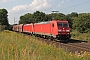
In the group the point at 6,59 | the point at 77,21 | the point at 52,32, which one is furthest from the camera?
the point at 77,21

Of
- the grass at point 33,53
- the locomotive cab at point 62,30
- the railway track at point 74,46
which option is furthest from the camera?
the locomotive cab at point 62,30

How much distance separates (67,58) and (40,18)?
106532 mm

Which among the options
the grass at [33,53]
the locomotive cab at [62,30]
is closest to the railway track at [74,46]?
the grass at [33,53]

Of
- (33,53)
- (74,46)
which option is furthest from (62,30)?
(33,53)

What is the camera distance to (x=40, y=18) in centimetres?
11462

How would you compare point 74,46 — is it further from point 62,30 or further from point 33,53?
point 33,53

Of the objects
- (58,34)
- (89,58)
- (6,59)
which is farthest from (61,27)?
(6,59)

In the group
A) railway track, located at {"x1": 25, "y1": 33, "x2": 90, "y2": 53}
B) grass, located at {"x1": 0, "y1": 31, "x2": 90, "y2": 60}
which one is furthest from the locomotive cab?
grass, located at {"x1": 0, "y1": 31, "x2": 90, "y2": 60}

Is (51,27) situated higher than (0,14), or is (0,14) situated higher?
(0,14)

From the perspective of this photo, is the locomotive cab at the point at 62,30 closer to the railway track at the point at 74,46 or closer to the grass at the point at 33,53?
the railway track at the point at 74,46

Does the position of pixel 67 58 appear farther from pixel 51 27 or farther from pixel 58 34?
pixel 51 27

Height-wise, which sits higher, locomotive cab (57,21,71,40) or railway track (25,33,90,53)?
locomotive cab (57,21,71,40)

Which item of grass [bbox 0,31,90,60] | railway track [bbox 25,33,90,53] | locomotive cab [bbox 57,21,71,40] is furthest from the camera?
locomotive cab [bbox 57,21,71,40]

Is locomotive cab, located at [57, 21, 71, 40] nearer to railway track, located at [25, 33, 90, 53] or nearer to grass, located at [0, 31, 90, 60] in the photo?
railway track, located at [25, 33, 90, 53]
